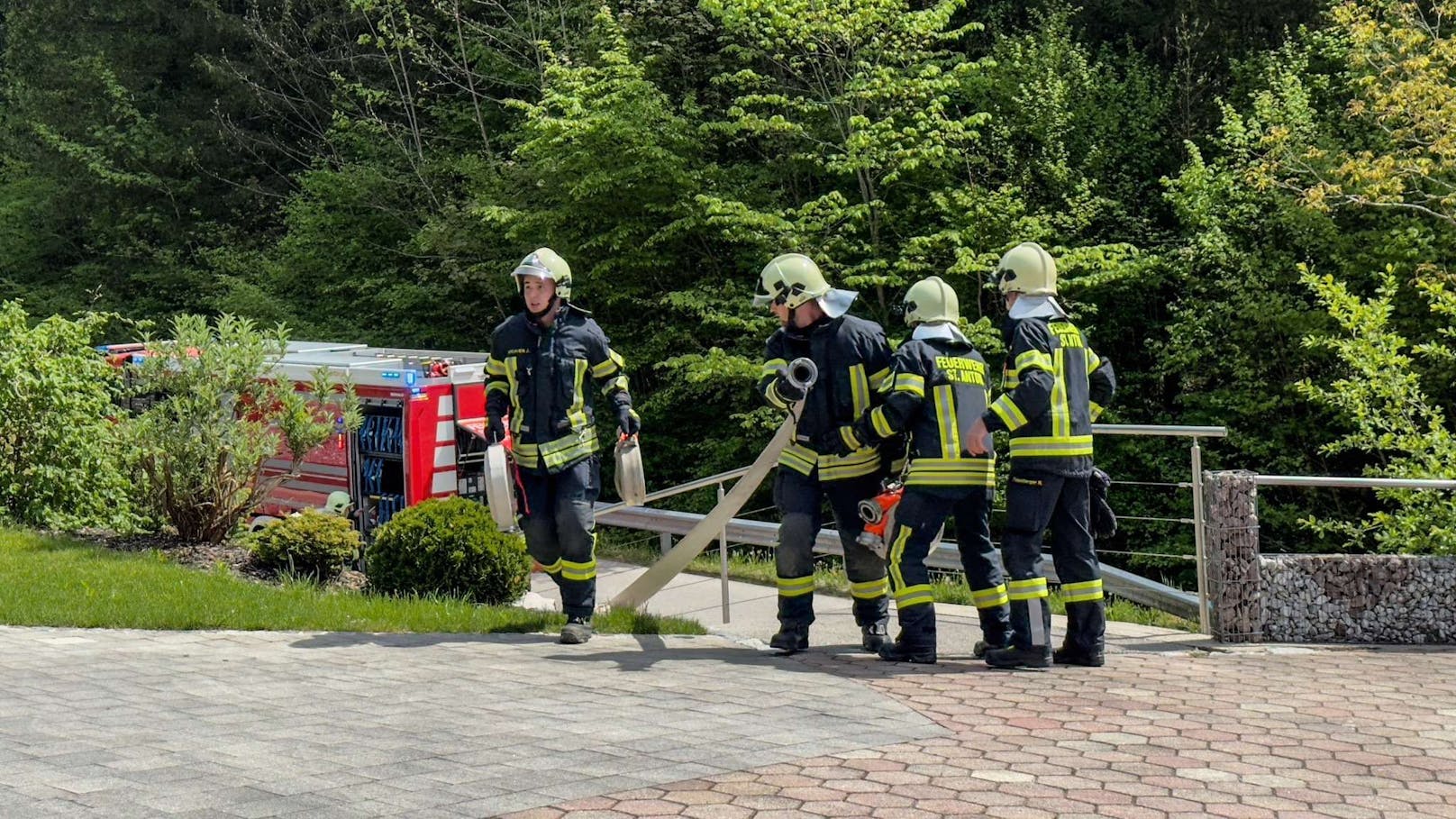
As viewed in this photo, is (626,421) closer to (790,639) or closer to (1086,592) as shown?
(790,639)

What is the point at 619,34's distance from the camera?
60.8ft

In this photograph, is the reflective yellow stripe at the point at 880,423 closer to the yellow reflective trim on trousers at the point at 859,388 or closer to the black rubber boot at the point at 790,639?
the yellow reflective trim on trousers at the point at 859,388

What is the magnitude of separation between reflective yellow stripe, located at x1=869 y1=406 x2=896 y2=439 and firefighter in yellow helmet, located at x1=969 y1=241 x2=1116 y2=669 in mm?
402

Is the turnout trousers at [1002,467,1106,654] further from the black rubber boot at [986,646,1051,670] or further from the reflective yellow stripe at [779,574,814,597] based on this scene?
the reflective yellow stripe at [779,574,814,597]

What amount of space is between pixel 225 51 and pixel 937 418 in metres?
24.3

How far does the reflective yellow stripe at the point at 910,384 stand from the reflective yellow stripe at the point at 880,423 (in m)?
Result: 0.14

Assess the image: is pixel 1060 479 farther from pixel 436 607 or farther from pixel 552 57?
pixel 552 57

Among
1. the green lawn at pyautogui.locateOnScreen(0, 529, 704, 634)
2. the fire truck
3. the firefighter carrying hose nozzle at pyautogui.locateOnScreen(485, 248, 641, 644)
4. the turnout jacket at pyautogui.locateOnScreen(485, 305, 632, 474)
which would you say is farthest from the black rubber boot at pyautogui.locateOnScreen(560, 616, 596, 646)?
the fire truck

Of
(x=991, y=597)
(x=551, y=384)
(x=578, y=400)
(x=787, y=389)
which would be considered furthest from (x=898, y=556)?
(x=551, y=384)

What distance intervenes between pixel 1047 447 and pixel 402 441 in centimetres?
689

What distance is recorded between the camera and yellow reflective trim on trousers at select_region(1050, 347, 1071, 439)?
7.31 metres

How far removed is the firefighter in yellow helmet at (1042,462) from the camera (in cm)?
725

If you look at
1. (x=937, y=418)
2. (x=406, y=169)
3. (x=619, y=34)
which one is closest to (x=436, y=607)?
(x=937, y=418)

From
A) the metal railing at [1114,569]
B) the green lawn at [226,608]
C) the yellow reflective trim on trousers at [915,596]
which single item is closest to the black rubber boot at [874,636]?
the yellow reflective trim on trousers at [915,596]
